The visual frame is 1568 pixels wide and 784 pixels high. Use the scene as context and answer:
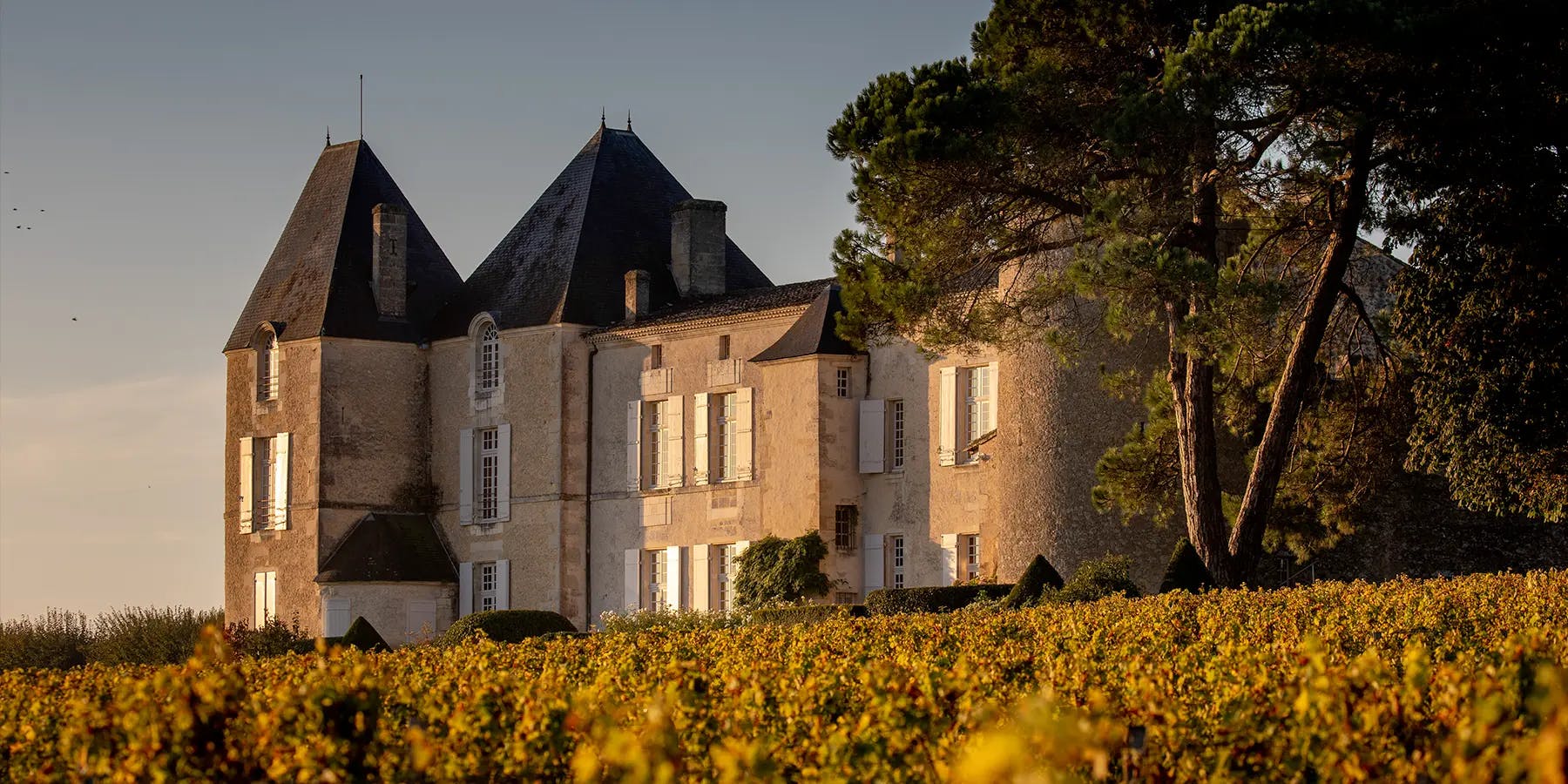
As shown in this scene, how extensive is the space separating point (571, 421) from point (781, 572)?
A: 6.86 metres

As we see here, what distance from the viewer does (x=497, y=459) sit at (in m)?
37.6

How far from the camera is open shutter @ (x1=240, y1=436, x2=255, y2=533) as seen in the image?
Result: 39.1 m

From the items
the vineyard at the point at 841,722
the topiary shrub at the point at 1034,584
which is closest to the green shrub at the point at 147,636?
the topiary shrub at the point at 1034,584

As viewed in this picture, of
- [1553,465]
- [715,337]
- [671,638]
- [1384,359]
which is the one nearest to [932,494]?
[715,337]

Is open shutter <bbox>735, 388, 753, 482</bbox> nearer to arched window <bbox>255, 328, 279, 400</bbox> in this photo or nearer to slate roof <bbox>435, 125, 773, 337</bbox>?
slate roof <bbox>435, 125, 773, 337</bbox>

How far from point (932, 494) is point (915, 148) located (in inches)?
411

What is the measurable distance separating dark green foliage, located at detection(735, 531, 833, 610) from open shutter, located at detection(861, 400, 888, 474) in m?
1.59

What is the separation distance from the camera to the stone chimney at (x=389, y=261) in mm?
39312

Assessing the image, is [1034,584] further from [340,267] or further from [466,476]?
[340,267]

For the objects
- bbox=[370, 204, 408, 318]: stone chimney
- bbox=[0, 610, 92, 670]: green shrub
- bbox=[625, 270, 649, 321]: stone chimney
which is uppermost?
bbox=[370, 204, 408, 318]: stone chimney

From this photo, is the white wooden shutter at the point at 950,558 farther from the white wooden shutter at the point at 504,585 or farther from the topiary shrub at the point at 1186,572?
the white wooden shutter at the point at 504,585

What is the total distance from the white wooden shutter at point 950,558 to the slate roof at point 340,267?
13.1 m

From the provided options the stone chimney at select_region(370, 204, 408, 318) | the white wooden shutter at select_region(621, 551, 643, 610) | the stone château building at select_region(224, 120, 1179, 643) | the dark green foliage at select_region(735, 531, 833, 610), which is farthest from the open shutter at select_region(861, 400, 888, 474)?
the stone chimney at select_region(370, 204, 408, 318)

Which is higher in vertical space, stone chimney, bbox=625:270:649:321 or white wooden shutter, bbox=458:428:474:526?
stone chimney, bbox=625:270:649:321
